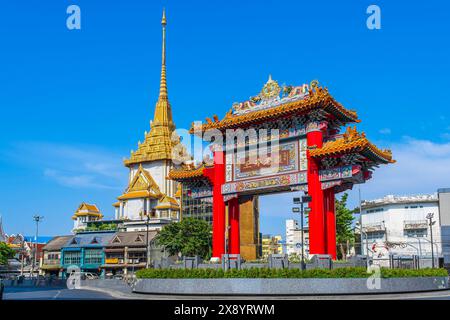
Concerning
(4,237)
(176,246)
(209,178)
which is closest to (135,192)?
(176,246)

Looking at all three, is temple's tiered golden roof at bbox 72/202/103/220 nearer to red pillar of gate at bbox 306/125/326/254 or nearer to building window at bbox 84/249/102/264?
building window at bbox 84/249/102/264

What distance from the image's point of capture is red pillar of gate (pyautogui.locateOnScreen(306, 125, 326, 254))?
36031 millimetres

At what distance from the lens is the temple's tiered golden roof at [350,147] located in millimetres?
35147

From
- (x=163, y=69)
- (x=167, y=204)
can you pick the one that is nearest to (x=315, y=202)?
(x=167, y=204)

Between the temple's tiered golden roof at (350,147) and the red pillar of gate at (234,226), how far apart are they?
8686 mm

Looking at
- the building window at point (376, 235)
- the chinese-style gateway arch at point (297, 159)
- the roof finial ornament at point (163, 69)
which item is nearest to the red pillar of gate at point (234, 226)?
the chinese-style gateway arch at point (297, 159)

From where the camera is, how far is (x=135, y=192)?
104938mm

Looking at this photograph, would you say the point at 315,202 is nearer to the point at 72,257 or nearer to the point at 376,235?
the point at 376,235

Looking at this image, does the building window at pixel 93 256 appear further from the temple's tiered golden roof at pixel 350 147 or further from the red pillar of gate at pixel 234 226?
the temple's tiered golden roof at pixel 350 147

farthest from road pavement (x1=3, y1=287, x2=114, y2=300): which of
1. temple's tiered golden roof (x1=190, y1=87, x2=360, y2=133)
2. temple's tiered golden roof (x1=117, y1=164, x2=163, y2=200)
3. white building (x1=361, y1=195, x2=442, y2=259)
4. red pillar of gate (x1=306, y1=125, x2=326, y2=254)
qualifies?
temple's tiered golden roof (x1=117, y1=164, x2=163, y2=200)

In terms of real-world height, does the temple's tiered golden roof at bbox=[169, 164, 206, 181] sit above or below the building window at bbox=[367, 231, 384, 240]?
above

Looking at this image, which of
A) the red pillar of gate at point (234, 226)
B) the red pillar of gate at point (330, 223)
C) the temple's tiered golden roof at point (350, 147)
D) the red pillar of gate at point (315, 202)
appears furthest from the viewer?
the red pillar of gate at point (234, 226)

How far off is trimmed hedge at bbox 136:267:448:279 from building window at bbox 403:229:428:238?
50.3 metres
